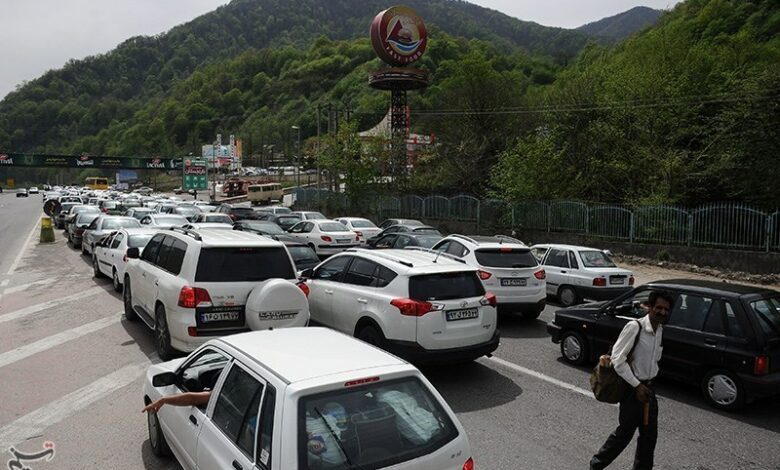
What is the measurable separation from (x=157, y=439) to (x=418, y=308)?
330cm

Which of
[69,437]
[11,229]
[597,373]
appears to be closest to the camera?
[597,373]

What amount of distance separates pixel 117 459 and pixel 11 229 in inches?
1344

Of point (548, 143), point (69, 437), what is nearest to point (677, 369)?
point (69, 437)

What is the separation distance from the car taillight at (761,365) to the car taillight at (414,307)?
3.67 m

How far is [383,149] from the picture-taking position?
42.4m

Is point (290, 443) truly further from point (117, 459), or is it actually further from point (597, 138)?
point (597, 138)

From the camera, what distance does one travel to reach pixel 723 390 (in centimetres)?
663

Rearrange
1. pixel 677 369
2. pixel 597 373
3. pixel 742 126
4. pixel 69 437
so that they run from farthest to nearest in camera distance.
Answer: pixel 742 126 → pixel 677 369 → pixel 69 437 → pixel 597 373

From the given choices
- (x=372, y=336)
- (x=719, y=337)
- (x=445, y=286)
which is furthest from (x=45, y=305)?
(x=719, y=337)

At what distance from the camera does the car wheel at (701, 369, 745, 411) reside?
650 centimetres

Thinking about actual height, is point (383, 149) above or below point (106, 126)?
below

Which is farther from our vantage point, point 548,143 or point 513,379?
point 548,143

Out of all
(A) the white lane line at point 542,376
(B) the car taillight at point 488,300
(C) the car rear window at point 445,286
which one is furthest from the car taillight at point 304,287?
(A) the white lane line at point 542,376

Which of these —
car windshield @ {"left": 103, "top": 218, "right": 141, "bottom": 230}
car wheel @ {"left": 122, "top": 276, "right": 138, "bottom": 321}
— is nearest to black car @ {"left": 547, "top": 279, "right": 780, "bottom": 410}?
car wheel @ {"left": 122, "top": 276, "right": 138, "bottom": 321}
